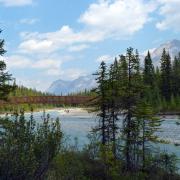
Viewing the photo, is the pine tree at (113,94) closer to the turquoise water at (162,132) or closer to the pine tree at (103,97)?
the pine tree at (103,97)

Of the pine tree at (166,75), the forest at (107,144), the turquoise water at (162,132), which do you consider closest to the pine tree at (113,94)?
the forest at (107,144)

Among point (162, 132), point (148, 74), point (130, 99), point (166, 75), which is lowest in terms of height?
point (162, 132)

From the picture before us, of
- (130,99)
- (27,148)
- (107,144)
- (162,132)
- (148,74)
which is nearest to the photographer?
(27,148)

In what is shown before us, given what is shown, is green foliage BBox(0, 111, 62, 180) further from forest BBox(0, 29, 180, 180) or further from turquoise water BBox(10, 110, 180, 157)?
turquoise water BBox(10, 110, 180, 157)

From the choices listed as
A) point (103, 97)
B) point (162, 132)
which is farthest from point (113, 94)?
point (162, 132)

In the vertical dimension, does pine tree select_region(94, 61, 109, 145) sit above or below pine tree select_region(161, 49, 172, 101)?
below

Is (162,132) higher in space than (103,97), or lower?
lower

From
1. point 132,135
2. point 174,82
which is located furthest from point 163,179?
point 174,82

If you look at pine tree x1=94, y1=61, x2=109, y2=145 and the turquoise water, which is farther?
the turquoise water

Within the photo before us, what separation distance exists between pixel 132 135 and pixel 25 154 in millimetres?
28475

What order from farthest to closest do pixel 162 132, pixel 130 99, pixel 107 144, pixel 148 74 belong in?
pixel 148 74 → pixel 162 132 → pixel 130 99 → pixel 107 144

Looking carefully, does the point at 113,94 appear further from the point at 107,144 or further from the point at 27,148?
the point at 27,148

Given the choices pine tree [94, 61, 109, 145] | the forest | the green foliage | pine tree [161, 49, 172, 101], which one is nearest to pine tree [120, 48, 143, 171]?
the forest

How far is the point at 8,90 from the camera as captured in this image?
1406 inches
